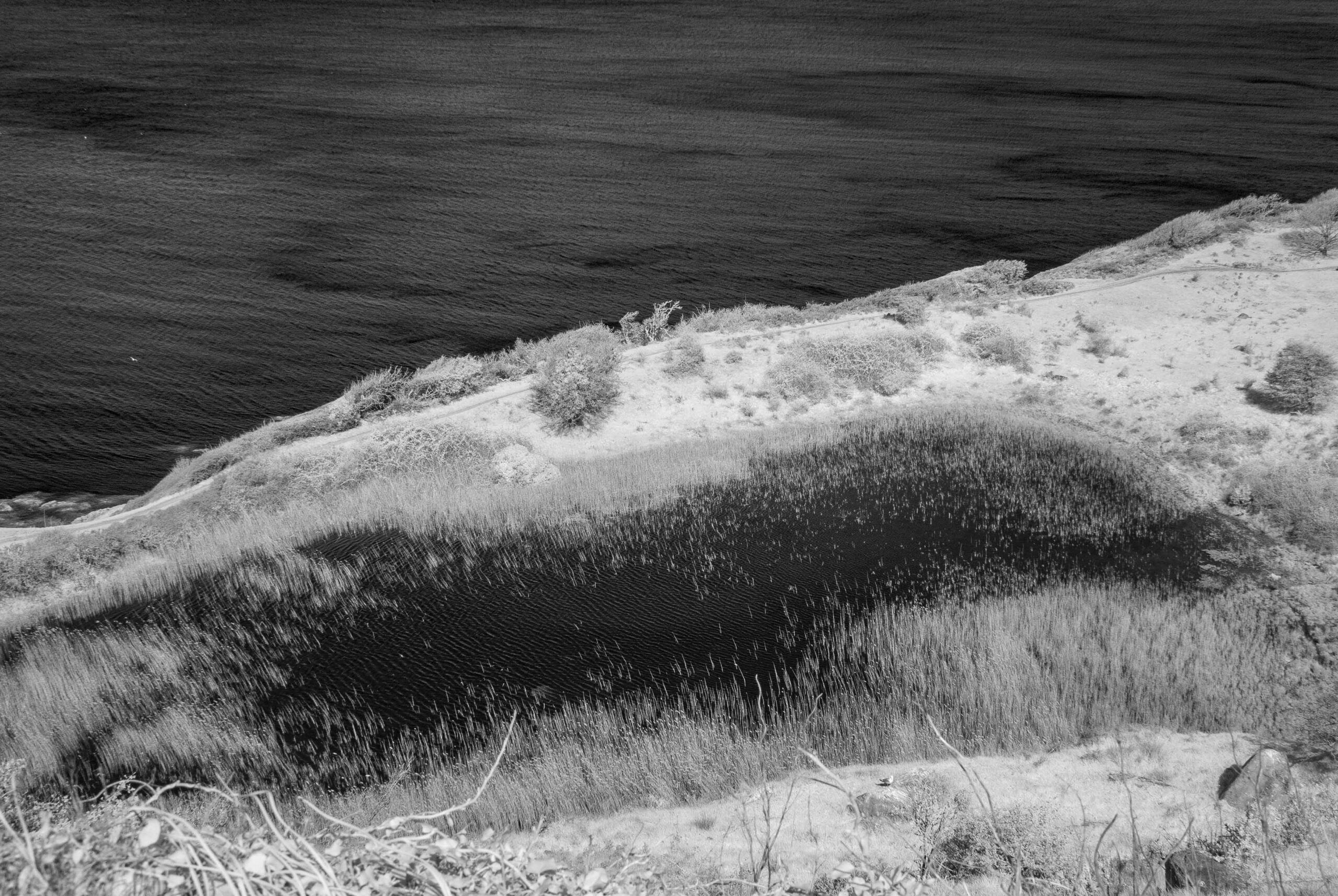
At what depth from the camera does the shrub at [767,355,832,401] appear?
22.7 meters

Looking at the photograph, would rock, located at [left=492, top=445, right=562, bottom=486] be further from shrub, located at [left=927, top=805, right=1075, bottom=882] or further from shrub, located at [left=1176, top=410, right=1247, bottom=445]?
shrub, located at [left=1176, top=410, right=1247, bottom=445]

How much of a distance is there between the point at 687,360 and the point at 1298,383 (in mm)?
13310

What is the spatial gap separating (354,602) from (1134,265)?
77.1 ft

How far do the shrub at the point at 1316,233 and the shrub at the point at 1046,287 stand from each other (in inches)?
256

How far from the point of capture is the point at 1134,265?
27281 millimetres

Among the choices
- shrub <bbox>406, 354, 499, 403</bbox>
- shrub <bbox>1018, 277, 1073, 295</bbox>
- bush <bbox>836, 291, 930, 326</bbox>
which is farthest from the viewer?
shrub <bbox>1018, 277, 1073, 295</bbox>

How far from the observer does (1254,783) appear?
31.6 ft

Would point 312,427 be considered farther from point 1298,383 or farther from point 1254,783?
point 1298,383

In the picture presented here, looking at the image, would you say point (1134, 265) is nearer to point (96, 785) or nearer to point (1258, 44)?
point (96, 785)

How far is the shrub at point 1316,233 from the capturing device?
85.5 feet

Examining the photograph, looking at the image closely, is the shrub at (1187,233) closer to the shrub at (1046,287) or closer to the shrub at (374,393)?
the shrub at (1046,287)

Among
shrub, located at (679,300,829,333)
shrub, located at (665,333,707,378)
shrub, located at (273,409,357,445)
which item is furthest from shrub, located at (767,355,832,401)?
shrub, located at (273,409,357,445)

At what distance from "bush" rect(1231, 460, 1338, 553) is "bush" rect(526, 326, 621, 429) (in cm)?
1298

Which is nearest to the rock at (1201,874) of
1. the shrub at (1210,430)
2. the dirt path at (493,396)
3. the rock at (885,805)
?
the rock at (885,805)
